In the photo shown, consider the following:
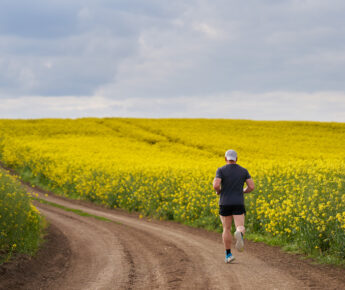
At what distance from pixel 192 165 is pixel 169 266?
59.3 feet

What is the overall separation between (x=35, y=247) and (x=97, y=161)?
2080cm

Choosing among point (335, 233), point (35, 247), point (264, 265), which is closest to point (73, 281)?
point (35, 247)

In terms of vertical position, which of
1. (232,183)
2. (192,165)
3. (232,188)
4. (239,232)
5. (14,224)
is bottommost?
(14,224)

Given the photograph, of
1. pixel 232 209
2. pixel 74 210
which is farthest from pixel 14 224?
pixel 74 210

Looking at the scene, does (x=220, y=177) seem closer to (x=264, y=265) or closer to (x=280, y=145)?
(x=264, y=265)

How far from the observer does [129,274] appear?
31.2 feet

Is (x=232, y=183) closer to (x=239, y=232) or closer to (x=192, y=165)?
(x=239, y=232)

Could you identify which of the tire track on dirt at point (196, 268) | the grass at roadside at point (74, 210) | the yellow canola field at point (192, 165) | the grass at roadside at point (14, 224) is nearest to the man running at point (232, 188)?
Result: the tire track on dirt at point (196, 268)

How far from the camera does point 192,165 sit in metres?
28.1

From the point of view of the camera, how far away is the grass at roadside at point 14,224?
36.3 feet

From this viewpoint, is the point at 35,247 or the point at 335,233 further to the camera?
the point at 35,247

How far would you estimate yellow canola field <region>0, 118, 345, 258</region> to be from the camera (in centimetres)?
1246

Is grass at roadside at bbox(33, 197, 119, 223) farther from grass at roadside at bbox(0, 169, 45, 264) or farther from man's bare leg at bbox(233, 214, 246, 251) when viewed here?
man's bare leg at bbox(233, 214, 246, 251)

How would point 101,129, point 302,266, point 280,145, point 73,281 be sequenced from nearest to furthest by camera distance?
1. point 73,281
2. point 302,266
3. point 280,145
4. point 101,129
